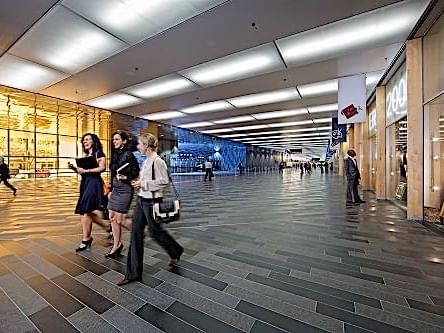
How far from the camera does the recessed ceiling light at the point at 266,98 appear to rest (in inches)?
416

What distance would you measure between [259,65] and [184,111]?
286 inches

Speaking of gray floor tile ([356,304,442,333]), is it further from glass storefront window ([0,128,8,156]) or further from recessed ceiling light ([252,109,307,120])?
glass storefront window ([0,128,8,156])

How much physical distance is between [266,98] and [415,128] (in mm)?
6844

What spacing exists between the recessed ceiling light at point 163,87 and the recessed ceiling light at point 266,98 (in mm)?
2560

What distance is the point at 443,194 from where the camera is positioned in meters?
5.30

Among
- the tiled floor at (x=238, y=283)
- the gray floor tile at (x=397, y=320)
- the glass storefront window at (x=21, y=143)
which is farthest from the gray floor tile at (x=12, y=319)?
the glass storefront window at (x=21, y=143)

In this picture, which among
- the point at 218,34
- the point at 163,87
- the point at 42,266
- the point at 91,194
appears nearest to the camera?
the point at 42,266

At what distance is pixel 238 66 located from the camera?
7.81 metres

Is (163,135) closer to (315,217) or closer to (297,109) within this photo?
(297,109)

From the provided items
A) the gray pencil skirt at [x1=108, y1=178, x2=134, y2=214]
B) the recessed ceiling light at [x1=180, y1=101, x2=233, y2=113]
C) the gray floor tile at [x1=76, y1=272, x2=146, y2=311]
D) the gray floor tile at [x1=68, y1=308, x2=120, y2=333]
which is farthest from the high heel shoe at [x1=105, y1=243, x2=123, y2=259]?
the recessed ceiling light at [x1=180, y1=101, x2=233, y2=113]

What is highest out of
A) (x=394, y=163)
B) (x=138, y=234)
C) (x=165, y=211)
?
(x=394, y=163)

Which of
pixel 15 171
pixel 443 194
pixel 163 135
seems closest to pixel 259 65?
pixel 443 194

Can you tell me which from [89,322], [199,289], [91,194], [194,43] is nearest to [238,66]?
[194,43]

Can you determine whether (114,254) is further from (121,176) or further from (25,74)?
(25,74)
